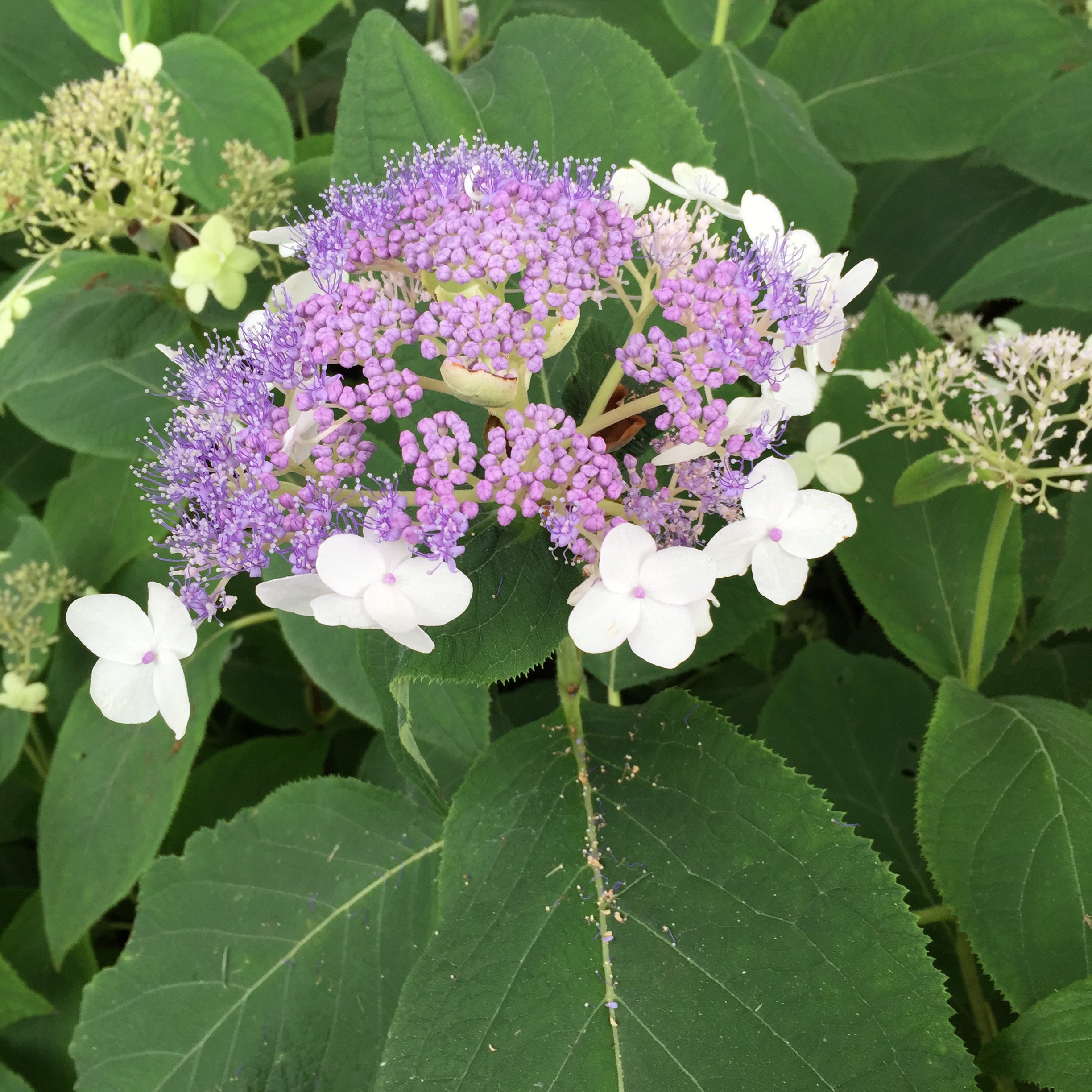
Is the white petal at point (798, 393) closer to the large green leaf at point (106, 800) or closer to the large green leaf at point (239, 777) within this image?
the large green leaf at point (106, 800)

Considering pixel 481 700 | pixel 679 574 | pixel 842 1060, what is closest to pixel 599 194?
pixel 679 574

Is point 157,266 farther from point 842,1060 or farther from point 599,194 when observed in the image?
point 842,1060

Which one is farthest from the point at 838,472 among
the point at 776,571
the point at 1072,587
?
the point at 776,571

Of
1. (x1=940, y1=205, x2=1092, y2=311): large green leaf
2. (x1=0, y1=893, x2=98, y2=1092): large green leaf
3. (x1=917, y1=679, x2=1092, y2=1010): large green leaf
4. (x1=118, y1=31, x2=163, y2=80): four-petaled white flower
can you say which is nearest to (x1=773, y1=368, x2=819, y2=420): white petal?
(x1=917, y1=679, x2=1092, y2=1010): large green leaf

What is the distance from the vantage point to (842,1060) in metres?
0.63

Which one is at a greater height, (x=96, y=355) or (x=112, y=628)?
(x=96, y=355)

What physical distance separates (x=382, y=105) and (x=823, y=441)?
0.53 metres

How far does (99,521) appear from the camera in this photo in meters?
1.33

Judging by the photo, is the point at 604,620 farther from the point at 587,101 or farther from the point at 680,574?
the point at 587,101

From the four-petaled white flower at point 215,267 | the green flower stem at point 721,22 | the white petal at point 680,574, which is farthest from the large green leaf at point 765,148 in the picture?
the white petal at point 680,574

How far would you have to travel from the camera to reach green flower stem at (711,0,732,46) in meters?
1.18

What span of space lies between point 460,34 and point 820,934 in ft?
4.56

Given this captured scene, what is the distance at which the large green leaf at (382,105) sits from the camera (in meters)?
0.85

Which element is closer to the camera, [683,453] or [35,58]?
[683,453]
